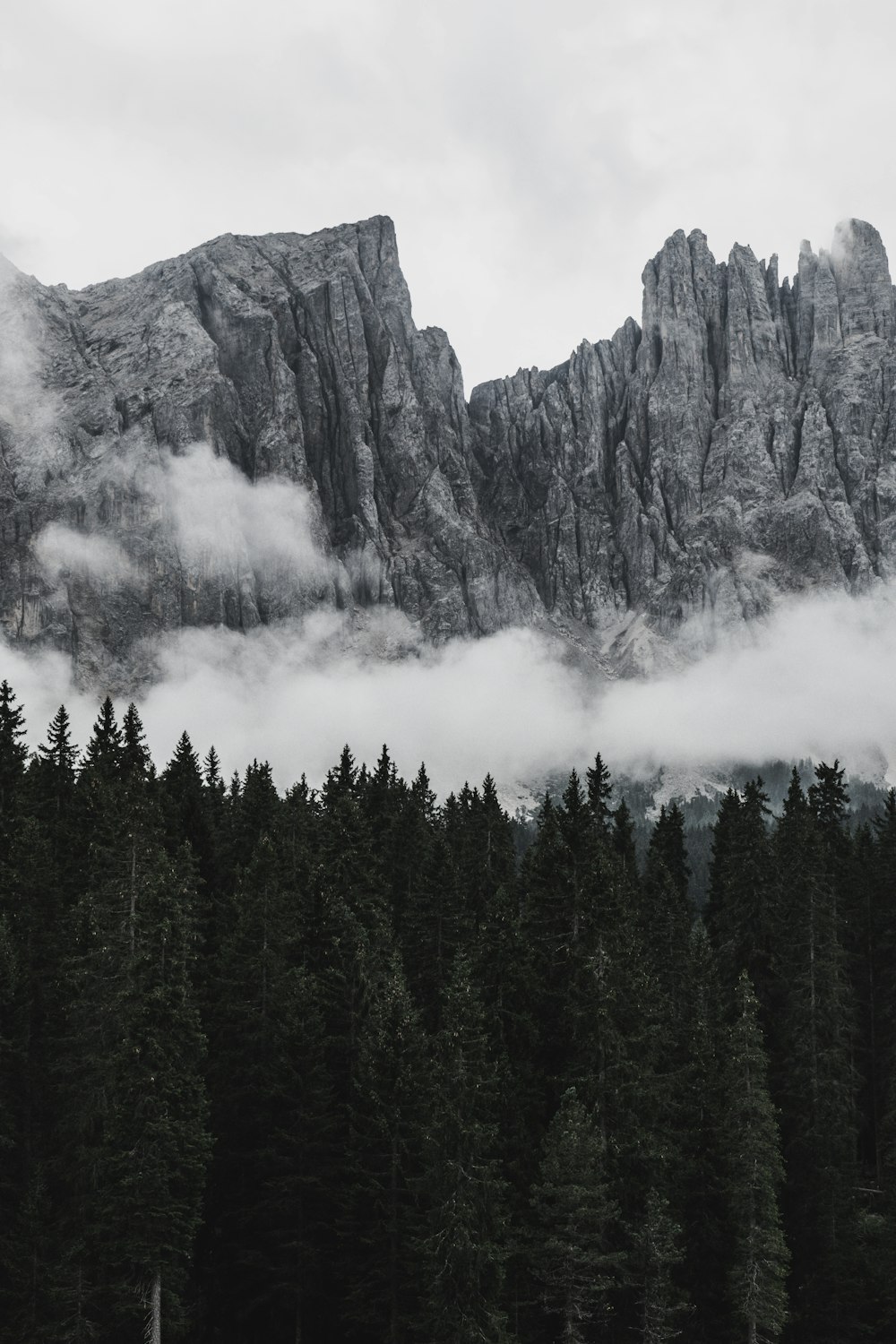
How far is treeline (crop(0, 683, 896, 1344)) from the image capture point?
121 ft

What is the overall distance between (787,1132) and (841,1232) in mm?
6366

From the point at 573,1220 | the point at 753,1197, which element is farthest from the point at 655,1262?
the point at 753,1197

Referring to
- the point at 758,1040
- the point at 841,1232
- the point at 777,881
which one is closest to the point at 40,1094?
the point at 758,1040

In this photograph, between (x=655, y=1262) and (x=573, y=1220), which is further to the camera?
(x=655, y=1262)

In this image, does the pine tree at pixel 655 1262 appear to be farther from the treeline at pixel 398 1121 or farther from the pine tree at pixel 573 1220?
the pine tree at pixel 573 1220

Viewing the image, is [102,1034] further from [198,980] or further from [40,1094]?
[198,980]

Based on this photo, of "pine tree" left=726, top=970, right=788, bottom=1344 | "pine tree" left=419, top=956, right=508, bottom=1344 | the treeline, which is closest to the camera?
"pine tree" left=419, top=956, right=508, bottom=1344

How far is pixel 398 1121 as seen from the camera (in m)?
41.6

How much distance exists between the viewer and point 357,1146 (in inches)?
1705

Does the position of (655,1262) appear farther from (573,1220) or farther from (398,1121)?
(398,1121)

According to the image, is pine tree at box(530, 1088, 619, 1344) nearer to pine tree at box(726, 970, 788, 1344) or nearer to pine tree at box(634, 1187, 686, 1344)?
pine tree at box(634, 1187, 686, 1344)

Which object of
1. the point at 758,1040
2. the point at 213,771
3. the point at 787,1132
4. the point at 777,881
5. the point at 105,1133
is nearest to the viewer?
the point at 105,1133

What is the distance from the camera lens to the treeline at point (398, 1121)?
3694cm

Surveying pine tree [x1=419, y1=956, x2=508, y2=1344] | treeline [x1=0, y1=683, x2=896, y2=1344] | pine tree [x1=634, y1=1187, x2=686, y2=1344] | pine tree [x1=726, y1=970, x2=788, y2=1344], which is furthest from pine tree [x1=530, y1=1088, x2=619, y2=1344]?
pine tree [x1=726, y1=970, x2=788, y2=1344]
